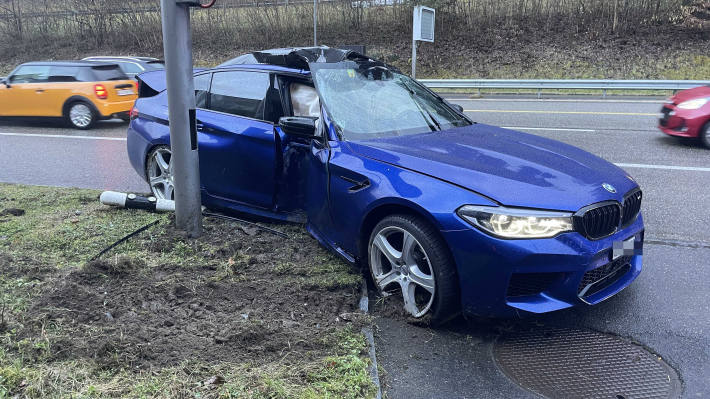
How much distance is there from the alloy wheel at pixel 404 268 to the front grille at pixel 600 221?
37.0 inches

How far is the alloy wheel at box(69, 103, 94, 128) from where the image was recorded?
12695 millimetres

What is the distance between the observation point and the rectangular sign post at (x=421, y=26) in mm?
20328

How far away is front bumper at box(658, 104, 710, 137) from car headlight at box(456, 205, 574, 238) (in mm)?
7223

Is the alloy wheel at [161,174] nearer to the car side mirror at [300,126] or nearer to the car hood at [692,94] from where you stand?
the car side mirror at [300,126]

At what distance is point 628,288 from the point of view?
4234 millimetres

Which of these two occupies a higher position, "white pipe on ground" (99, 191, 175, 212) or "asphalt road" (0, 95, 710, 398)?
"white pipe on ground" (99, 191, 175, 212)

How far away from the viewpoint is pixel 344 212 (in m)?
4.05

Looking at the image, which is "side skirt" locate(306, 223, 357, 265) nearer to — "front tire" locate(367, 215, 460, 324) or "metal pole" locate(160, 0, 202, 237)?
"front tire" locate(367, 215, 460, 324)

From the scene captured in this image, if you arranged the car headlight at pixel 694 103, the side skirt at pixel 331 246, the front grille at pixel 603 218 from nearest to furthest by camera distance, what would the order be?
the front grille at pixel 603 218
the side skirt at pixel 331 246
the car headlight at pixel 694 103

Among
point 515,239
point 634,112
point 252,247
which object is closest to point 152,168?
point 252,247

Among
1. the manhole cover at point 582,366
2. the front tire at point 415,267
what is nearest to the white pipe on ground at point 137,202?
the front tire at point 415,267

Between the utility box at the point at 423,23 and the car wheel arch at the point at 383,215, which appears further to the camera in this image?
the utility box at the point at 423,23

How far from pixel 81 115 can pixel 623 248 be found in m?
12.4

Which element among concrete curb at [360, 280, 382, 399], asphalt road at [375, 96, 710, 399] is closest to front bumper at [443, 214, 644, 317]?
asphalt road at [375, 96, 710, 399]
